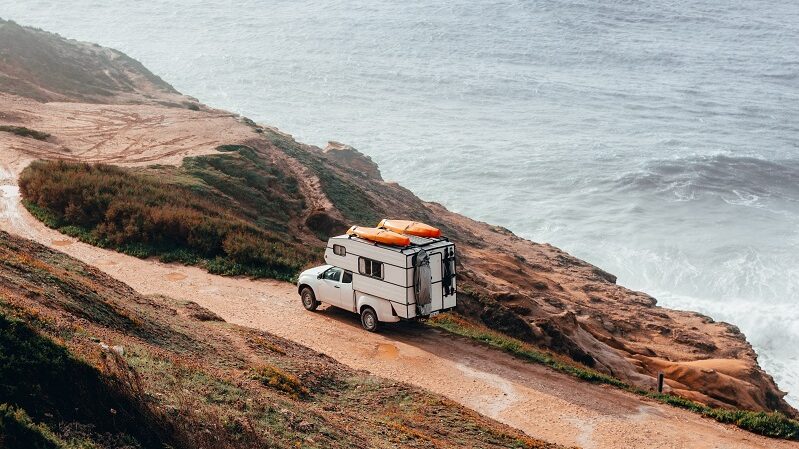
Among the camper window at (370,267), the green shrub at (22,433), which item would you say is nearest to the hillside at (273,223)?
the camper window at (370,267)

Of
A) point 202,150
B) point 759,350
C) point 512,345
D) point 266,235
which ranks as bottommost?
point 759,350

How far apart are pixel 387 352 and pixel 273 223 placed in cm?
1214

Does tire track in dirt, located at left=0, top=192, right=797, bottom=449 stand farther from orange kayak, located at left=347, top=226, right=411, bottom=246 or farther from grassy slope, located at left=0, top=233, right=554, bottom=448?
orange kayak, located at left=347, top=226, right=411, bottom=246

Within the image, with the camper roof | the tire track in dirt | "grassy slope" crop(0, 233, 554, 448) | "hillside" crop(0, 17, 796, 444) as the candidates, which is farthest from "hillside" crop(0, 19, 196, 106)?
A: the camper roof

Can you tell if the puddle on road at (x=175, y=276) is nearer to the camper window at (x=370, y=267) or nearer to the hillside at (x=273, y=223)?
the hillside at (x=273, y=223)

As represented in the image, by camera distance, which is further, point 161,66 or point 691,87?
point 161,66

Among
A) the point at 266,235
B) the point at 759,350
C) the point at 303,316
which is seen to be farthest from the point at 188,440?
the point at 759,350

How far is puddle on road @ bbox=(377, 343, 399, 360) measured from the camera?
63.9 feet

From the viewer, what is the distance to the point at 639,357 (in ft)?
90.7

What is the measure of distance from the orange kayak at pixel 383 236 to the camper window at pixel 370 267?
59 cm

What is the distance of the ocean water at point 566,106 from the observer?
187 ft

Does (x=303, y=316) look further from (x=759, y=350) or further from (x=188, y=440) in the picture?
(x=759, y=350)

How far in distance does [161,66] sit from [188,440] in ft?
389

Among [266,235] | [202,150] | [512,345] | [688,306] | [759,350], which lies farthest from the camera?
[688,306]
